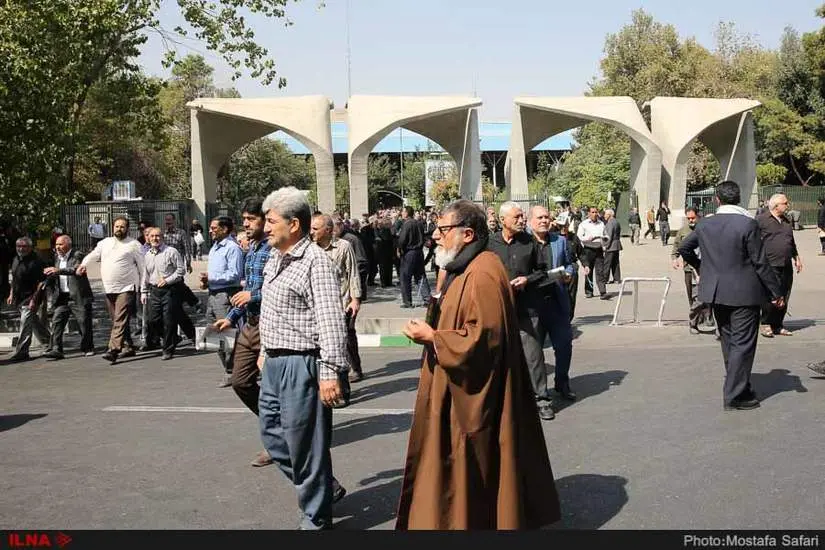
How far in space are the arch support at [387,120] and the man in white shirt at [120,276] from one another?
24846 mm

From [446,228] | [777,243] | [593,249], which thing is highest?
[446,228]

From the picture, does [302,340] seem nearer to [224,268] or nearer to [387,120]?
[224,268]

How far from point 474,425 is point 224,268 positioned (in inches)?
231

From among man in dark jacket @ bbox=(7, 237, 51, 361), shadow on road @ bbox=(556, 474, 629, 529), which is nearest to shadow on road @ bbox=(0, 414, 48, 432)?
man in dark jacket @ bbox=(7, 237, 51, 361)

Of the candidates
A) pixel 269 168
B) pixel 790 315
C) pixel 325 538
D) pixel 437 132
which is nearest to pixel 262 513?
pixel 325 538

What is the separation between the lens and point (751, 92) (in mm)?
57625

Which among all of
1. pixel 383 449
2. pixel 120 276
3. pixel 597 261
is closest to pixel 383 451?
pixel 383 449

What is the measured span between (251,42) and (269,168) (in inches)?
1654

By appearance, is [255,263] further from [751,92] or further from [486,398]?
[751,92]

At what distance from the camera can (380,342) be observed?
1248cm

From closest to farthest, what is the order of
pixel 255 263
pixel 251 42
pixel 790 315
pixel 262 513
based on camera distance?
1. pixel 262 513
2. pixel 255 263
3. pixel 790 315
4. pixel 251 42

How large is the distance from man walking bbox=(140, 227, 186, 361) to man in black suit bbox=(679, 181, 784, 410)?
668 centimetres

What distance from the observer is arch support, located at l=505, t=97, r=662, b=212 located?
3947cm

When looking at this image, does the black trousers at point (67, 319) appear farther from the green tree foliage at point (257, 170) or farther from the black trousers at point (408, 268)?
the green tree foliage at point (257, 170)
